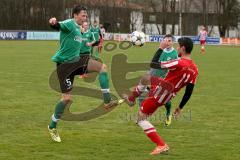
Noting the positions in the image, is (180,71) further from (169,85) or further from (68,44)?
(68,44)

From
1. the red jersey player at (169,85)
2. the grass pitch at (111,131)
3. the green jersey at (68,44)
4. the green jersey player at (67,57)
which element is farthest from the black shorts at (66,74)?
the red jersey player at (169,85)

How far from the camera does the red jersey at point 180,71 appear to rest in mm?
7266

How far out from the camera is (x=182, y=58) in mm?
7410

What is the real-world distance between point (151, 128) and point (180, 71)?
3.16 ft

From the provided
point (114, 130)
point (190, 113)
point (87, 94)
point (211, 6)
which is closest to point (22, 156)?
point (114, 130)

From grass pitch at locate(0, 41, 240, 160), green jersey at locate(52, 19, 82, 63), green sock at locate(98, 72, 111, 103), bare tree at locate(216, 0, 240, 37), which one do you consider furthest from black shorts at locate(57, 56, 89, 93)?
bare tree at locate(216, 0, 240, 37)

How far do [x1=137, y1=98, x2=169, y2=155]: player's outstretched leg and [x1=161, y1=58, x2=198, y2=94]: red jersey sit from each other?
44cm

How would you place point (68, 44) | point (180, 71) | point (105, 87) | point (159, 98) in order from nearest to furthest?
point (180, 71)
point (159, 98)
point (68, 44)
point (105, 87)

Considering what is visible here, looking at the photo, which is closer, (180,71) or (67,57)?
(180,71)

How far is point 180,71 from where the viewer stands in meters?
7.40

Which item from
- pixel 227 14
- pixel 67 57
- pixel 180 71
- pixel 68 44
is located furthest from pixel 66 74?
pixel 227 14

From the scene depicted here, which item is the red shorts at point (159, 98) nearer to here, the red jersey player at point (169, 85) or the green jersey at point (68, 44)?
the red jersey player at point (169, 85)

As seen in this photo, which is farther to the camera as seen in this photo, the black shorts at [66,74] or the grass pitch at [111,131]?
the black shorts at [66,74]

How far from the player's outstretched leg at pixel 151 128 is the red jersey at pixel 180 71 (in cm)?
44
